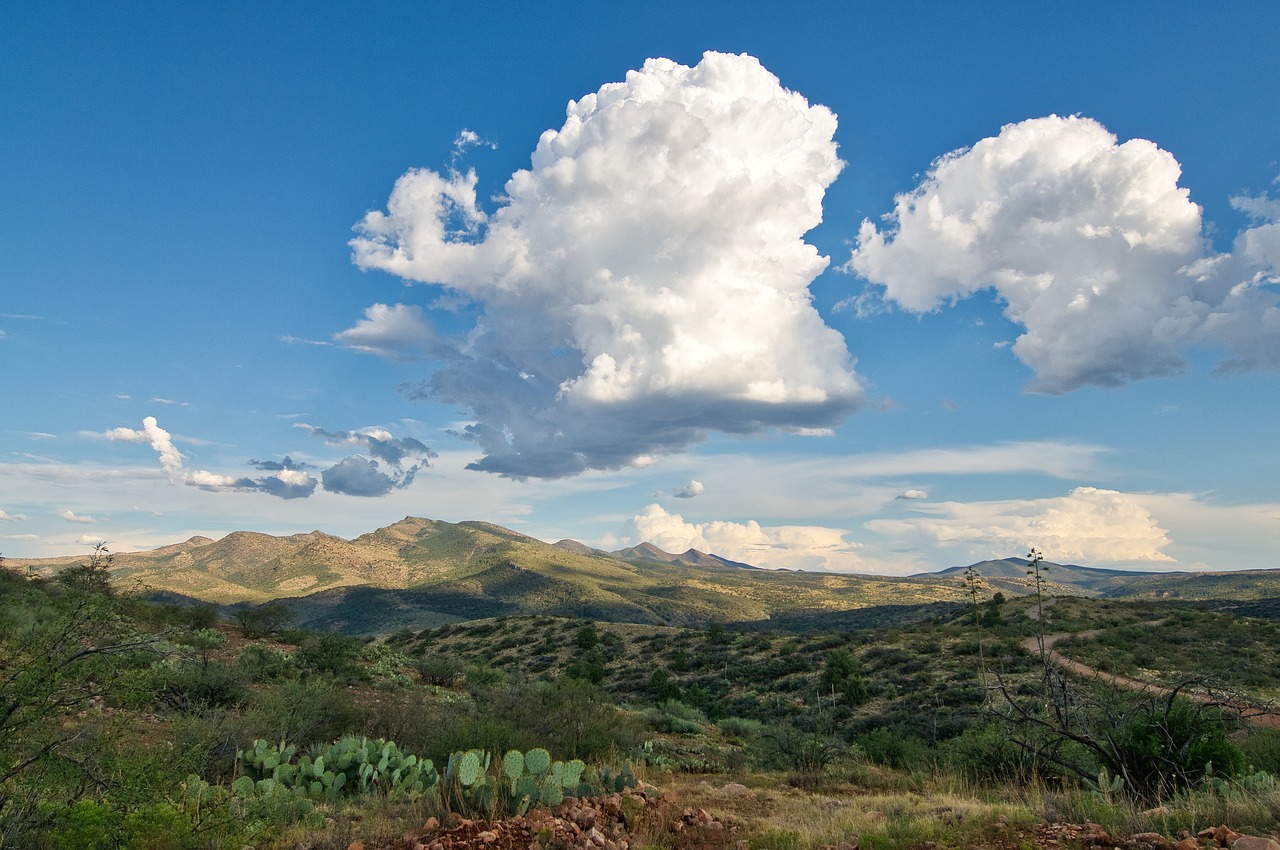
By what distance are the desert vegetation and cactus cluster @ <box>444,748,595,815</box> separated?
4cm

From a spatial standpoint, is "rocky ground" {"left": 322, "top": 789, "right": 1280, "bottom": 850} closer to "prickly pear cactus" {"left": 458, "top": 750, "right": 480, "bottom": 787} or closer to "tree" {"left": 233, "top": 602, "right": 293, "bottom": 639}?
"prickly pear cactus" {"left": 458, "top": 750, "right": 480, "bottom": 787}

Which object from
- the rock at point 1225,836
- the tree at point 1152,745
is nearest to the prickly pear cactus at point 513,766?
the tree at point 1152,745

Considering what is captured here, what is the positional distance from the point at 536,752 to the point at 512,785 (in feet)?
2.79

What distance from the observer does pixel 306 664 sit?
25.3 meters

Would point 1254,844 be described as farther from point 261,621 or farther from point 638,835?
point 261,621

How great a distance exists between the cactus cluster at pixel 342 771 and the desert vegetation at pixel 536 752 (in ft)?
0.18

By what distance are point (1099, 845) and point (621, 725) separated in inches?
493

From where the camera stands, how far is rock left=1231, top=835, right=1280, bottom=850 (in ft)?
18.8

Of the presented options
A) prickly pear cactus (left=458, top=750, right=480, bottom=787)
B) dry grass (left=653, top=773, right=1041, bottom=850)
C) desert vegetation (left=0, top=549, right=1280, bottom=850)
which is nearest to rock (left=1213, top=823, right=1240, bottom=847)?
desert vegetation (left=0, top=549, right=1280, bottom=850)

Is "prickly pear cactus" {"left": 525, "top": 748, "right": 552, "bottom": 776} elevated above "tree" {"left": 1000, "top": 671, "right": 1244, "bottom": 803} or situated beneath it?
situated beneath

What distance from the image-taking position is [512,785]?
9.34m

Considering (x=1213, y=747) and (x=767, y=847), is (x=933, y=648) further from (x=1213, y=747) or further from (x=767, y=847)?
(x=767, y=847)

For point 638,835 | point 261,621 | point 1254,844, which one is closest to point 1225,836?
point 1254,844

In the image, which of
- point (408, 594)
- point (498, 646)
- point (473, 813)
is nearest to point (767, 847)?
point (473, 813)
